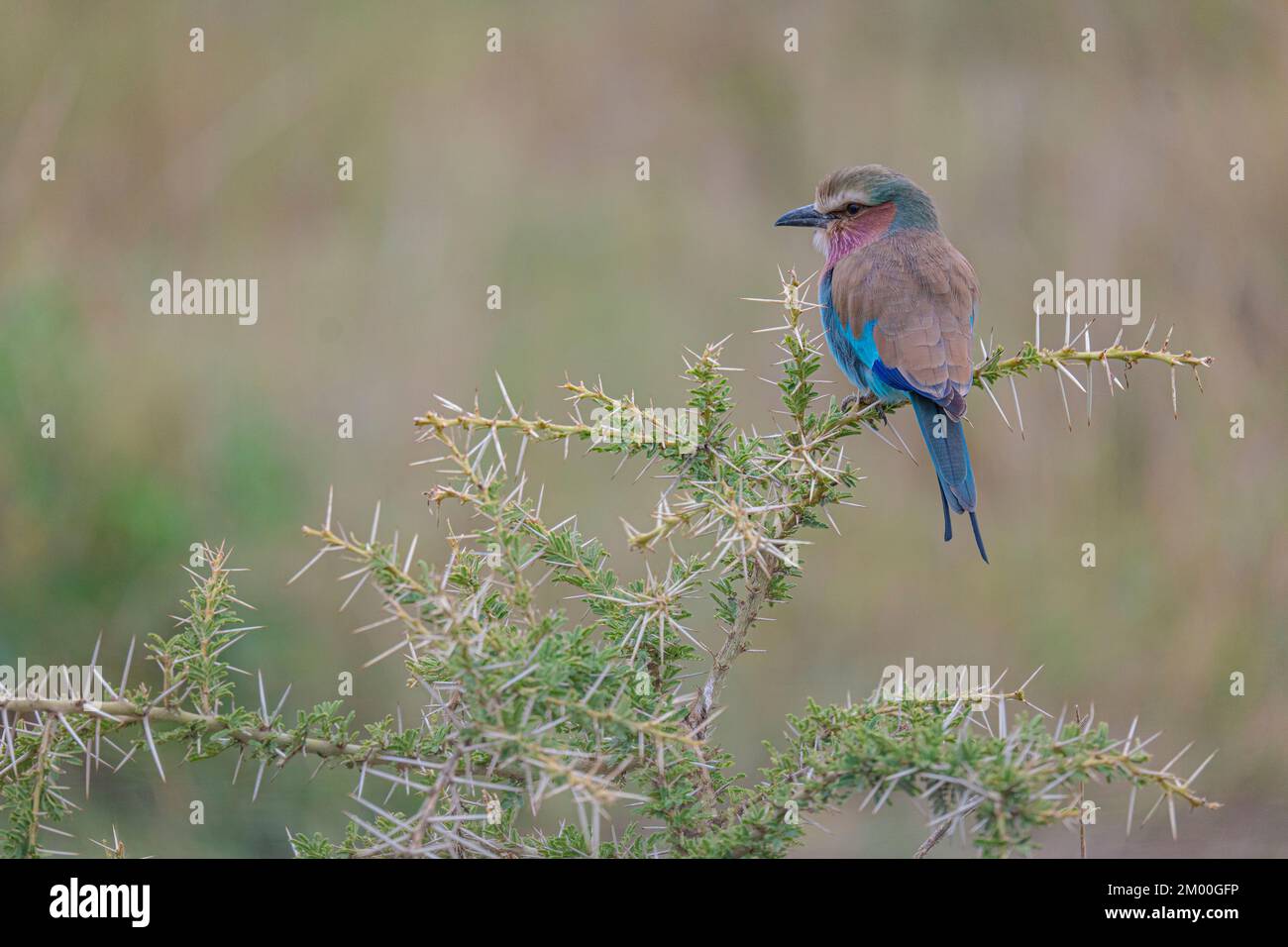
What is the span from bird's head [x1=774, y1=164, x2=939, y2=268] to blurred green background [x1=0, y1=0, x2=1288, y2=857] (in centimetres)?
125

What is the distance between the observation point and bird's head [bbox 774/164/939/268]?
3.52 m

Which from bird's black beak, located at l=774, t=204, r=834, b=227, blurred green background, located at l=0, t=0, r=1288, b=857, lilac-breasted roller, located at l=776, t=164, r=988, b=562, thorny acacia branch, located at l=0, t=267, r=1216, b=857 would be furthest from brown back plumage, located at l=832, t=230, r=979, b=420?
blurred green background, located at l=0, t=0, r=1288, b=857

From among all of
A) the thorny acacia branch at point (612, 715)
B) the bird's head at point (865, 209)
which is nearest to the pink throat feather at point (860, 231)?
the bird's head at point (865, 209)

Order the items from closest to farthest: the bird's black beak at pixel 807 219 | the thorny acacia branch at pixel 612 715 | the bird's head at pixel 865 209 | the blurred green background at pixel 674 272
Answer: the thorny acacia branch at pixel 612 715, the bird's head at pixel 865 209, the bird's black beak at pixel 807 219, the blurred green background at pixel 674 272

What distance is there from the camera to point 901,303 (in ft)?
10.4

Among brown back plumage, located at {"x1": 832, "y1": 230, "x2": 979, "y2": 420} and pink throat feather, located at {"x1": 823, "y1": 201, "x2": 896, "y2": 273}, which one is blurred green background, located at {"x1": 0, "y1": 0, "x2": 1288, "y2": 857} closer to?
pink throat feather, located at {"x1": 823, "y1": 201, "x2": 896, "y2": 273}

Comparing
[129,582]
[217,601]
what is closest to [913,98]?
[129,582]

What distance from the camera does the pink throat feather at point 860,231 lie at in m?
3.54

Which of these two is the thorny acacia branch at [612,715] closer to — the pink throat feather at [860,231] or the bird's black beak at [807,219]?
the pink throat feather at [860,231]

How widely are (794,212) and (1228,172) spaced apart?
2.55 metres

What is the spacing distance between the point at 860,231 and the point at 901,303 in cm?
48

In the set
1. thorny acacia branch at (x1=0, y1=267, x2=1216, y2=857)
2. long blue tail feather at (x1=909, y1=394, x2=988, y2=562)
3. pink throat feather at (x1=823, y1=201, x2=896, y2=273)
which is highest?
pink throat feather at (x1=823, y1=201, x2=896, y2=273)

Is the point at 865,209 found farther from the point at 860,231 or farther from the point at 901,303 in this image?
the point at 901,303

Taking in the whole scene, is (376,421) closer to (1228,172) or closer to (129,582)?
(129,582)
